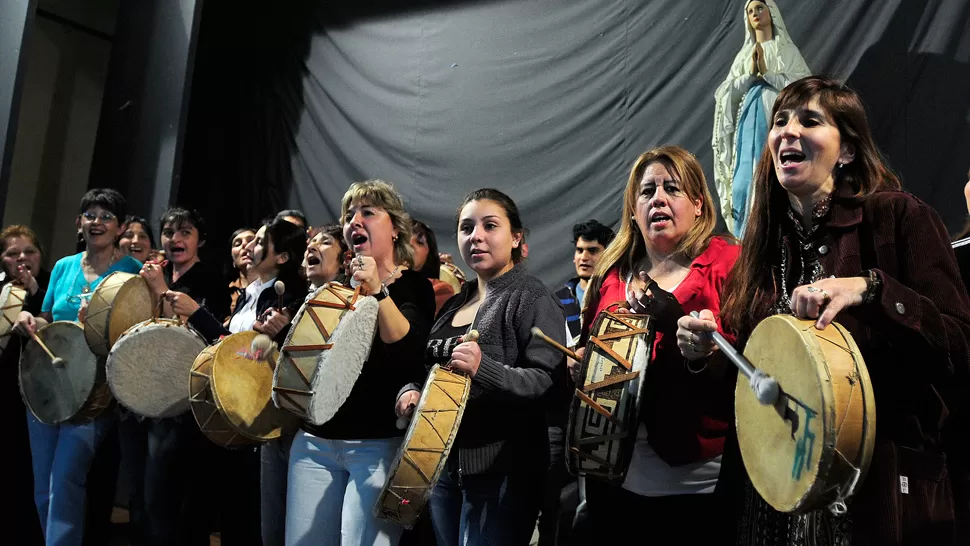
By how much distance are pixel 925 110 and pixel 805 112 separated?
2.96 m

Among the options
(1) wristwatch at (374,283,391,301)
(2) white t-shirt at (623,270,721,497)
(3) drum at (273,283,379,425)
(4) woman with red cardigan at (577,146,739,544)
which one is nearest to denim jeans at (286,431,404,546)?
(3) drum at (273,283,379,425)

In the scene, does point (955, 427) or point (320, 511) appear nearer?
point (955, 427)

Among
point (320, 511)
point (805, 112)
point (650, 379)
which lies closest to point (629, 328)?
point (650, 379)

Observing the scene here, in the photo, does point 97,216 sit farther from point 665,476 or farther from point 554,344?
point 665,476

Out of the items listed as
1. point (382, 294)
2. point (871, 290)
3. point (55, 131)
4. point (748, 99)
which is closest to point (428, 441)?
point (382, 294)

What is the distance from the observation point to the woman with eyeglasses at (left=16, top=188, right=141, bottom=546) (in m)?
3.80

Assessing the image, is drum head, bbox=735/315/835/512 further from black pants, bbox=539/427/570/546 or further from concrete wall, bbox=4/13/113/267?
concrete wall, bbox=4/13/113/267

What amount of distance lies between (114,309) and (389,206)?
149 centimetres

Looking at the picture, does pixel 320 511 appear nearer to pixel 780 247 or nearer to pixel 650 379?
pixel 650 379

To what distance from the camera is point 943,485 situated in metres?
1.40

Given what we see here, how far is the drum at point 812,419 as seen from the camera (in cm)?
129

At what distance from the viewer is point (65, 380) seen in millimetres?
3820

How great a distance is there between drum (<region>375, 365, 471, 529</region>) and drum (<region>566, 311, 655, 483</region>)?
1.27 feet

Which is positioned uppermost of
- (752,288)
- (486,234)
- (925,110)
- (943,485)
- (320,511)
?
(925,110)
